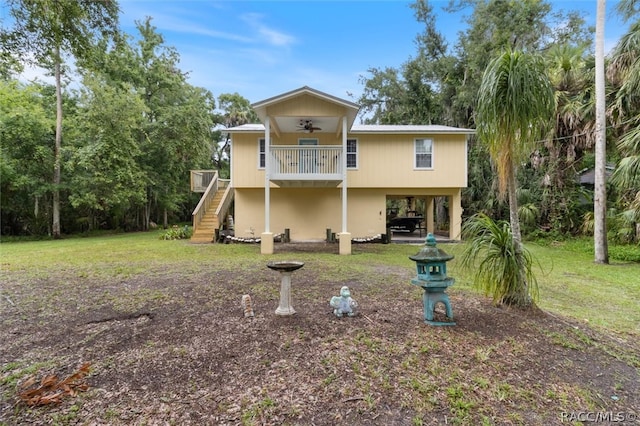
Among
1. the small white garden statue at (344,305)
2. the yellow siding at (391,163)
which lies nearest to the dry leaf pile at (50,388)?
the small white garden statue at (344,305)

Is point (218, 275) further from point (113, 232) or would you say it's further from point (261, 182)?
point (113, 232)

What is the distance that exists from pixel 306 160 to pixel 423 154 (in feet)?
17.6

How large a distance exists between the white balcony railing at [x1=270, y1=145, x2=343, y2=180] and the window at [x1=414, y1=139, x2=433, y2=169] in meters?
4.07

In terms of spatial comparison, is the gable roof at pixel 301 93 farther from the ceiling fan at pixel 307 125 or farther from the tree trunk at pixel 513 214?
the tree trunk at pixel 513 214

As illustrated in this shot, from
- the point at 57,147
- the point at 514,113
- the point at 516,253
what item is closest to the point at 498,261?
the point at 516,253

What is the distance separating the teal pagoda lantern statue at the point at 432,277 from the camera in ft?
12.2

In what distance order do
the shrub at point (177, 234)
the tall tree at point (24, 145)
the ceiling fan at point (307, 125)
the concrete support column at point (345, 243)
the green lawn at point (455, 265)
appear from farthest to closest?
1. the shrub at point (177, 234)
2. the tall tree at point (24, 145)
3. the ceiling fan at point (307, 125)
4. the concrete support column at point (345, 243)
5. the green lawn at point (455, 265)

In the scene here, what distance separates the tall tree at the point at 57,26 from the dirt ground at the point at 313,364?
4.14 metres

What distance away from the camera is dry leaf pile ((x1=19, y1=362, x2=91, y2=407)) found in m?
2.51

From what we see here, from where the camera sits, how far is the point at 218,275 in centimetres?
693

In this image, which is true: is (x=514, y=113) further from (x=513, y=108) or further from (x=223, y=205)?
(x=223, y=205)

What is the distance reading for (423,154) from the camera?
1358cm

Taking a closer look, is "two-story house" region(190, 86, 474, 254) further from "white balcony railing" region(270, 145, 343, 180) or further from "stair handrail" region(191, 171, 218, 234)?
"stair handrail" region(191, 171, 218, 234)

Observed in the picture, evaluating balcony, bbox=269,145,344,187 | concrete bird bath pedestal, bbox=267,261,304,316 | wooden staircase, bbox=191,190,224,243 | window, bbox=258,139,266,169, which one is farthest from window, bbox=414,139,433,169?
concrete bird bath pedestal, bbox=267,261,304,316
